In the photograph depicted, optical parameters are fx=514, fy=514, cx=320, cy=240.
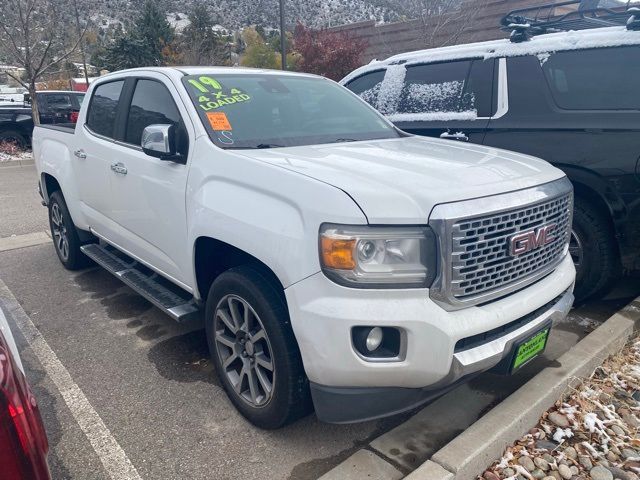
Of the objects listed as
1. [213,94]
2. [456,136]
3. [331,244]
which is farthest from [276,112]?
[456,136]

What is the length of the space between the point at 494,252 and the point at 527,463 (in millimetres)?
1029

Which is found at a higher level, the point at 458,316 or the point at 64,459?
the point at 458,316

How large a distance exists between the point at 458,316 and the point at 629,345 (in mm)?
1970

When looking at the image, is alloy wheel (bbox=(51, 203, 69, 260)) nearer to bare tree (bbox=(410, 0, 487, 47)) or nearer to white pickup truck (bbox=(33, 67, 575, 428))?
white pickup truck (bbox=(33, 67, 575, 428))

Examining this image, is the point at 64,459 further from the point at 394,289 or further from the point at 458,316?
the point at 458,316

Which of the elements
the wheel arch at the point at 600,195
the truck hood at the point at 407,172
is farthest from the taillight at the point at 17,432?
the wheel arch at the point at 600,195

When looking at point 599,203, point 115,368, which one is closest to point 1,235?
point 115,368

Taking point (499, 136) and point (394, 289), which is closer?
point (394, 289)

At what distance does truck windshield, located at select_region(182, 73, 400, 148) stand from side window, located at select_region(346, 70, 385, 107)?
4.43 feet

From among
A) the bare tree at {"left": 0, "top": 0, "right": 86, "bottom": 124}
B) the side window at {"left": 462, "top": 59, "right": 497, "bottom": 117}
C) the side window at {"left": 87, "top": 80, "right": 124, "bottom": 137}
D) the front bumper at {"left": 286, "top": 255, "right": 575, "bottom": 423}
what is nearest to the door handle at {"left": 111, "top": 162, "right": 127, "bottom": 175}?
the side window at {"left": 87, "top": 80, "right": 124, "bottom": 137}

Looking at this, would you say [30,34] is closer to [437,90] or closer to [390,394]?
[437,90]

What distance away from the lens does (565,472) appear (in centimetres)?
238

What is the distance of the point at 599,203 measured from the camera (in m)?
3.72

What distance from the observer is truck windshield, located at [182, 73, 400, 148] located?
10.0ft
